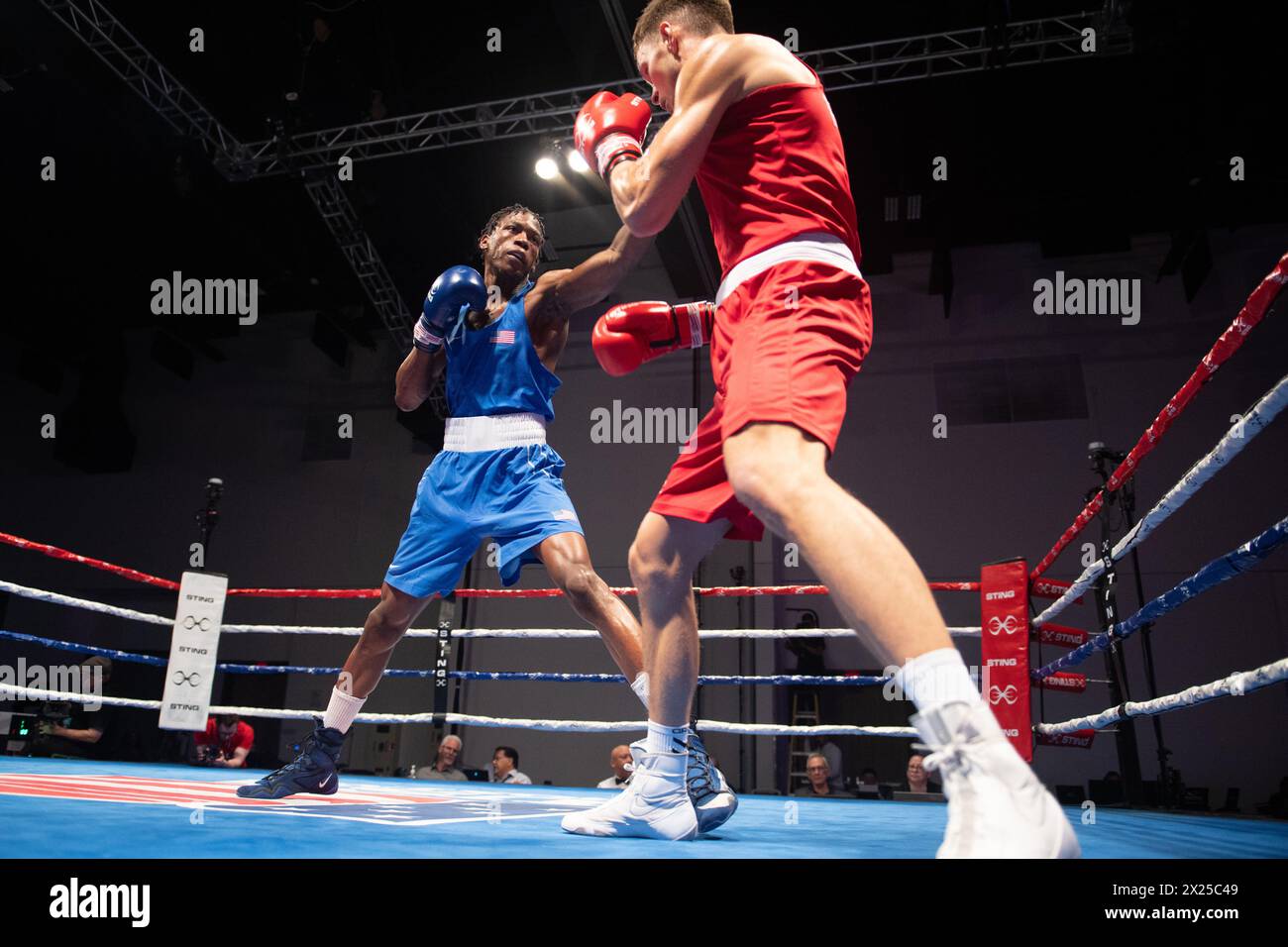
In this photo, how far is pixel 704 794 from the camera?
1.58 meters

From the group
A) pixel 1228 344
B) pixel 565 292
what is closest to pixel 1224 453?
pixel 1228 344

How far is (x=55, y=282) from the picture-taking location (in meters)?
8.98

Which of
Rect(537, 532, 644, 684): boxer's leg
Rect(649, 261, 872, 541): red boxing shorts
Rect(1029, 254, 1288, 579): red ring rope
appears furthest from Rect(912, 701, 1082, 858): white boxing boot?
Rect(537, 532, 644, 684): boxer's leg

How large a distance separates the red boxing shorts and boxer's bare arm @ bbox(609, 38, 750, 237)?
0.58 feet

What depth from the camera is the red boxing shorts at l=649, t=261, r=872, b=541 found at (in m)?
1.15

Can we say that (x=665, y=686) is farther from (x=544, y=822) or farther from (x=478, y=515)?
(x=478, y=515)

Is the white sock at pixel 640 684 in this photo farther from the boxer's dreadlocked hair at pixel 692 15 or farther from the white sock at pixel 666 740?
the boxer's dreadlocked hair at pixel 692 15

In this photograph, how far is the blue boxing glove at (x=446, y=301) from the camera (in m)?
2.35

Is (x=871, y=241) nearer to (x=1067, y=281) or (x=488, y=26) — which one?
(x=1067, y=281)

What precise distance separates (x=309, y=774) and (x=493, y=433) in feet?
3.15

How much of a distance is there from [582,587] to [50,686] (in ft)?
31.2

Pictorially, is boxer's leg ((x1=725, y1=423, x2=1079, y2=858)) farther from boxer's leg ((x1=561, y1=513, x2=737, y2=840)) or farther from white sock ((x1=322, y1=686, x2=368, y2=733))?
white sock ((x1=322, y1=686, x2=368, y2=733))

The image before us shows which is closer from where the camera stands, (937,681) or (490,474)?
(937,681)
